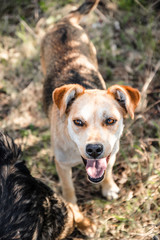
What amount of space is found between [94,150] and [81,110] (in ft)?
1.78

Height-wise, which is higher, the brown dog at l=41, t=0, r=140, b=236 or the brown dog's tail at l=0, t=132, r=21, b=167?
the brown dog's tail at l=0, t=132, r=21, b=167

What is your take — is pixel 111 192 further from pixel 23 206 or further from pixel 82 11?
pixel 82 11

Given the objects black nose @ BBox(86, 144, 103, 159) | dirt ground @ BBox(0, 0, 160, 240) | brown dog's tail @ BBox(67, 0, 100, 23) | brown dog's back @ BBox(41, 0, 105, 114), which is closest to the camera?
black nose @ BBox(86, 144, 103, 159)

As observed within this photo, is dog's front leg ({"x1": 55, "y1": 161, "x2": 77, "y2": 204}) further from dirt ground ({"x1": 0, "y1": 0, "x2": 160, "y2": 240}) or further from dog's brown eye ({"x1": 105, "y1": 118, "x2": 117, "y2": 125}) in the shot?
dog's brown eye ({"x1": 105, "y1": 118, "x2": 117, "y2": 125})

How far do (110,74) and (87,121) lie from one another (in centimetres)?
315

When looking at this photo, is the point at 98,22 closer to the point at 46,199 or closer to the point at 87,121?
the point at 87,121

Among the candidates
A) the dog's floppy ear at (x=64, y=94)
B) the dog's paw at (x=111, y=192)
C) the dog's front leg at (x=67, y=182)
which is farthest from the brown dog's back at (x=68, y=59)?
the dog's paw at (x=111, y=192)

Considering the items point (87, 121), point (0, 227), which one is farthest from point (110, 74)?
point (0, 227)

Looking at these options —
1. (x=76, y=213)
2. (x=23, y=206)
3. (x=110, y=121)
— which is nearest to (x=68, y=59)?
(x=110, y=121)

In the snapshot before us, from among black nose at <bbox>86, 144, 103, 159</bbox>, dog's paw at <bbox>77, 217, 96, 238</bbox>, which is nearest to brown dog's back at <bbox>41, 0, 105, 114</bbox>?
black nose at <bbox>86, 144, 103, 159</bbox>

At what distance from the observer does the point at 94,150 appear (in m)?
2.87

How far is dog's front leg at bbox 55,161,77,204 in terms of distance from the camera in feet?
12.5

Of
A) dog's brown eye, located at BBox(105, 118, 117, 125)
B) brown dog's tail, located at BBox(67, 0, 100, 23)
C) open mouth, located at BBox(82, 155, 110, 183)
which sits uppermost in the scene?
brown dog's tail, located at BBox(67, 0, 100, 23)

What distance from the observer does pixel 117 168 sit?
4559 millimetres
